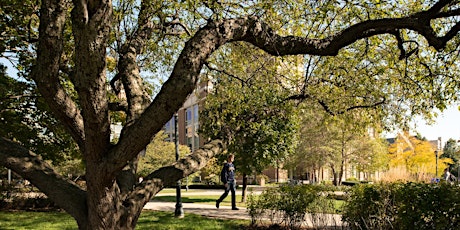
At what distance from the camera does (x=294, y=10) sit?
7023 millimetres

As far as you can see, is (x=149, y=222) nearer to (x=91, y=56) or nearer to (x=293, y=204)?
(x=293, y=204)

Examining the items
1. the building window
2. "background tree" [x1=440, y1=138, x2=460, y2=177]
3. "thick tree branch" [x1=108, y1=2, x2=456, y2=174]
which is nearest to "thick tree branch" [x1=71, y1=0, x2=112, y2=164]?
"thick tree branch" [x1=108, y1=2, x2=456, y2=174]

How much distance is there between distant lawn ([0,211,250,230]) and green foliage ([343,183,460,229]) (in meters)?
2.95

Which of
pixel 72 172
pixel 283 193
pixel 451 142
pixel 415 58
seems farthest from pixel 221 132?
pixel 451 142

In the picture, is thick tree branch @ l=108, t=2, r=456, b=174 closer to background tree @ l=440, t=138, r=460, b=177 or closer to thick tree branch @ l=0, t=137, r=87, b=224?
thick tree branch @ l=0, t=137, r=87, b=224

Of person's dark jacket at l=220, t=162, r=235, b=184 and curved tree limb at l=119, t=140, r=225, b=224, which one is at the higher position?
curved tree limb at l=119, t=140, r=225, b=224

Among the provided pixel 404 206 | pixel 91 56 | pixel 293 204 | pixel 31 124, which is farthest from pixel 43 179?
pixel 31 124

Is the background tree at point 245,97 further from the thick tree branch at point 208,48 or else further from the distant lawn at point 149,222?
the distant lawn at point 149,222

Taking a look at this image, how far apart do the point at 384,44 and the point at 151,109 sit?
18.0ft

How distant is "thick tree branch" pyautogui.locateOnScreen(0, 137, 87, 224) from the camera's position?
468 cm

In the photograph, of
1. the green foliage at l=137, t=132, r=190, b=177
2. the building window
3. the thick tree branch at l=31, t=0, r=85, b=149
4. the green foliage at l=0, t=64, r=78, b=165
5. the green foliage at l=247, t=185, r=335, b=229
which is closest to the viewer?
the thick tree branch at l=31, t=0, r=85, b=149

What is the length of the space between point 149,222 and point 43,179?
5.87 metres

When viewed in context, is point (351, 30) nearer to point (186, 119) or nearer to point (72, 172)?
point (72, 172)

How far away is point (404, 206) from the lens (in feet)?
22.2
